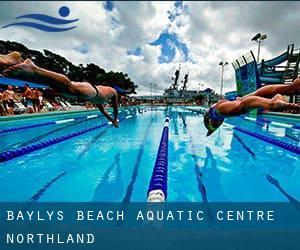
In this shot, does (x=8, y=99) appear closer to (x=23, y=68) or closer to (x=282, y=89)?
(x=23, y=68)

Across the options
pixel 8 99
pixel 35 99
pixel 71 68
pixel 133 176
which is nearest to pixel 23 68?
pixel 133 176

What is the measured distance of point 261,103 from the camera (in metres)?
3.17

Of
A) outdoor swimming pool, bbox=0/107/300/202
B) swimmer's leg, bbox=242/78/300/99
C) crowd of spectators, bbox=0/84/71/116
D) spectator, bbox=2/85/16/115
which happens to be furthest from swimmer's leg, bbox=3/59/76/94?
spectator, bbox=2/85/16/115

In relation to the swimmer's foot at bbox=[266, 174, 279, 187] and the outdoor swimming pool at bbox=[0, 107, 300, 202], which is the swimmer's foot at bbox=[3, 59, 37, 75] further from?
the swimmer's foot at bbox=[266, 174, 279, 187]

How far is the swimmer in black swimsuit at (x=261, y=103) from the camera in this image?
306 cm

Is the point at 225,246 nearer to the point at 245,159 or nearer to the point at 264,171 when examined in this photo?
the point at 264,171

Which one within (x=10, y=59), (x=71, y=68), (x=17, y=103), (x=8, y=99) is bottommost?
(x=17, y=103)

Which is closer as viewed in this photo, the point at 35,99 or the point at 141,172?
the point at 141,172

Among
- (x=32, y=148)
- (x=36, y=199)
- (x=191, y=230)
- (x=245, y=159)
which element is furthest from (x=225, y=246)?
(x=32, y=148)

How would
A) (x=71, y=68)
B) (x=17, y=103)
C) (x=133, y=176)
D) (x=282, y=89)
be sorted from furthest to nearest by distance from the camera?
(x=71, y=68)
(x=17, y=103)
(x=133, y=176)
(x=282, y=89)

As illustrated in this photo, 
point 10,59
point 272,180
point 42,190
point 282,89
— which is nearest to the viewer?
point 10,59

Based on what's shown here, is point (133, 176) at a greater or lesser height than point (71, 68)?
lesser

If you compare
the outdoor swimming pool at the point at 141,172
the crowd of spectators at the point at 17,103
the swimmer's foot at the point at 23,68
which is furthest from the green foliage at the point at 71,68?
the swimmer's foot at the point at 23,68

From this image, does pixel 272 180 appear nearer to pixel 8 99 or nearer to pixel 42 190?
pixel 42 190
